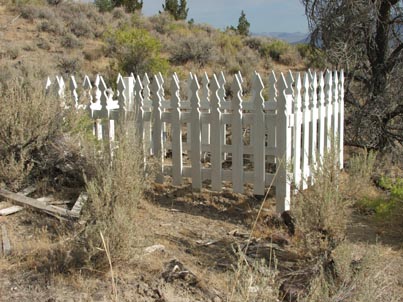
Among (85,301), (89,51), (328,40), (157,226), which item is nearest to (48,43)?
(89,51)

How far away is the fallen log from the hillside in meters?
0.03

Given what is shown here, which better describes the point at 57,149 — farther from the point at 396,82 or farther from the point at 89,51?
the point at 89,51

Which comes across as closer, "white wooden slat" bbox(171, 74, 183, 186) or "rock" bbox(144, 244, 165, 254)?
"rock" bbox(144, 244, 165, 254)

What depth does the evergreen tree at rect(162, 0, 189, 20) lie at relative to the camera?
3353cm

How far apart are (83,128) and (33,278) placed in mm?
2802

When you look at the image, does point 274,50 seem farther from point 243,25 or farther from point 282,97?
point 282,97

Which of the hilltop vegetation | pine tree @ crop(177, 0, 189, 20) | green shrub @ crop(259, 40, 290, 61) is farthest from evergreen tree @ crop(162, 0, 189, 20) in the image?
green shrub @ crop(259, 40, 290, 61)

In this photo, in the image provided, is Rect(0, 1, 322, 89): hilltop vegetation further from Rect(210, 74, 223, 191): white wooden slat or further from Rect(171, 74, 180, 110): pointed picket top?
Rect(210, 74, 223, 191): white wooden slat

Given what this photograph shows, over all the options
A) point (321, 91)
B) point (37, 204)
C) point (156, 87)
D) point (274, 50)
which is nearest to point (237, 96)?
point (156, 87)

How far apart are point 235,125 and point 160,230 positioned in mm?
1572

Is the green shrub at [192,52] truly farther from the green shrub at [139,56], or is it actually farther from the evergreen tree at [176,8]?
the evergreen tree at [176,8]

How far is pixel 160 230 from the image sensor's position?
15.2 ft

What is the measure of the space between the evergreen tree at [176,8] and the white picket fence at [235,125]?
28.1 metres

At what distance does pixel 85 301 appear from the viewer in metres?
3.15
